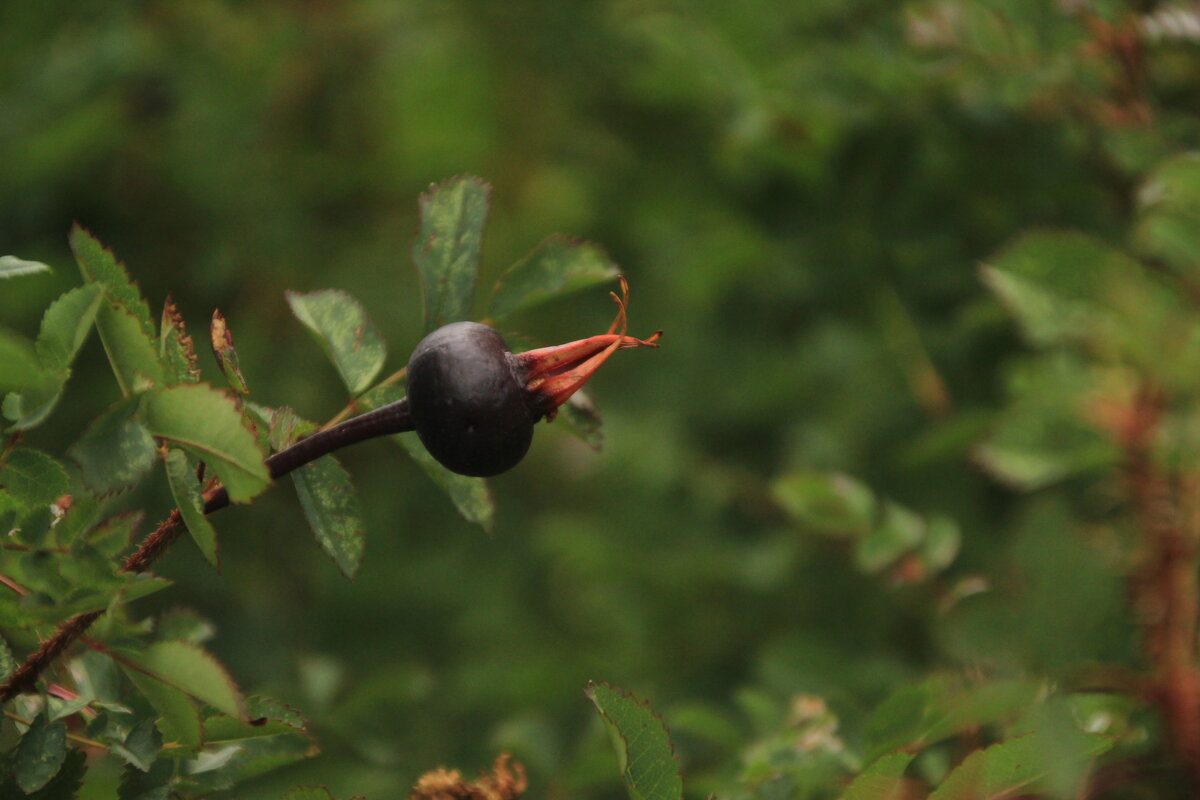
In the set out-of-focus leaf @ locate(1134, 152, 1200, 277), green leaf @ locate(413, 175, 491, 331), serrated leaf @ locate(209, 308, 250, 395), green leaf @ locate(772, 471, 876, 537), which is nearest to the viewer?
serrated leaf @ locate(209, 308, 250, 395)

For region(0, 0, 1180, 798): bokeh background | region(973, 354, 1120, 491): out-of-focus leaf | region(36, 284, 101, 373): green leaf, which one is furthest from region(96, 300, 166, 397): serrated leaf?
region(973, 354, 1120, 491): out-of-focus leaf

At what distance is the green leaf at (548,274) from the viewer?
73 centimetres

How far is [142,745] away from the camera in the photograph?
1.86 feet

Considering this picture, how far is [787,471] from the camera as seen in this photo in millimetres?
1595

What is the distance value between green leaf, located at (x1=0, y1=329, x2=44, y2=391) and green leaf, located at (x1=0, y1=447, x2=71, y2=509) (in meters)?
0.05

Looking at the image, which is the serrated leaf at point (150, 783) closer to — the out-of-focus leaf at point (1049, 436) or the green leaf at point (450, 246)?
the green leaf at point (450, 246)

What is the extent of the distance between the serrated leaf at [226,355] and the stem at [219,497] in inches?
1.9

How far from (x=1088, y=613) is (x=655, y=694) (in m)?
0.78

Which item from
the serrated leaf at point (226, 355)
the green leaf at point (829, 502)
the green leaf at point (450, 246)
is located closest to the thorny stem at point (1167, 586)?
the green leaf at point (829, 502)

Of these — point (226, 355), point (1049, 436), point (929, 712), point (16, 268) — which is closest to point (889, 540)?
point (1049, 436)

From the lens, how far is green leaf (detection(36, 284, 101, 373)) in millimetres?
530

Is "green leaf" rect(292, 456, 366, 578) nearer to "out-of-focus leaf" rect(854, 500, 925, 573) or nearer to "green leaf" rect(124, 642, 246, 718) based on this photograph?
"green leaf" rect(124, 642, 246, 718)

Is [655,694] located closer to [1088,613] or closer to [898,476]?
[898,476]

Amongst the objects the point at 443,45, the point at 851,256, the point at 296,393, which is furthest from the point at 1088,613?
the point at 443,45
